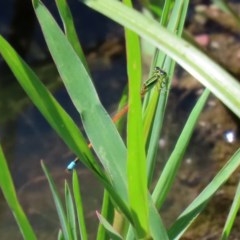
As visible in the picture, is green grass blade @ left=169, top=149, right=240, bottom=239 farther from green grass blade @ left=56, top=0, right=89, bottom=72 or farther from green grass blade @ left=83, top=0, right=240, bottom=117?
green grass blade @ left=56, top=0, right=89, bottom=72

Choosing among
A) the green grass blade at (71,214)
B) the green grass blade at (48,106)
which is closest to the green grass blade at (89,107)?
the green grass blade at (48,106)

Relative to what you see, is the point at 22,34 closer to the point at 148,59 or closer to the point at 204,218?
the point at 148,59

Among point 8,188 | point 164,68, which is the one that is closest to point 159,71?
point 164,68

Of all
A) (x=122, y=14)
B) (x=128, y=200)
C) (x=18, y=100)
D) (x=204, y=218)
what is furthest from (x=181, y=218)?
(x=18, y=100)

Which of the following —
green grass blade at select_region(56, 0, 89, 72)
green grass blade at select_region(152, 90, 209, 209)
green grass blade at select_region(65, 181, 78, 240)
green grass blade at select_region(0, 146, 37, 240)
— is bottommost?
green grass blade at select_region(152, 90, 209, 209)

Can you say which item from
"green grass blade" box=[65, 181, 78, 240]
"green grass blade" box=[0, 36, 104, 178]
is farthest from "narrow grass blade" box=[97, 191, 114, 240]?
"green grass blade" box=[0, 36, 104, 178]

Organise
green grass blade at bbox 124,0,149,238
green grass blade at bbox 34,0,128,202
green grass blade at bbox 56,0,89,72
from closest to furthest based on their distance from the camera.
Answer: green grass blade at bbox 124,0,149,238 → green grass blade at bbox 34,0,128,202 → green grass blade at bbox 56,0,89,72

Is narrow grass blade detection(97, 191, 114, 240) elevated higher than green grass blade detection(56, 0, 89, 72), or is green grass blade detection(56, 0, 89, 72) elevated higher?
green grass blade detection(56, 0, 89, 72)
